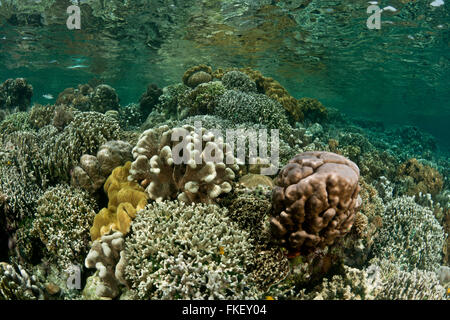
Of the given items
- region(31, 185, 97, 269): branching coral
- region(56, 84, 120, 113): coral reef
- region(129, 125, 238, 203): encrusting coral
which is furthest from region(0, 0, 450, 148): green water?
region(31, 185, 97, 269): branching coral

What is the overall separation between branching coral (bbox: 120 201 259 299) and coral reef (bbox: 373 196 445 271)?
376cm

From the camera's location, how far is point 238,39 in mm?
23672

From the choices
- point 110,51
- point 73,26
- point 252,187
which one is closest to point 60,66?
point 110,51

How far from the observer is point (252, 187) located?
4.95 meters

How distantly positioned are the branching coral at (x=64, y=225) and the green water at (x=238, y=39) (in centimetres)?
1629

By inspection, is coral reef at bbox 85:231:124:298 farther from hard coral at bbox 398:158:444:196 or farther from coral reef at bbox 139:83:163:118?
coral reef at bbox 139:83:163:118

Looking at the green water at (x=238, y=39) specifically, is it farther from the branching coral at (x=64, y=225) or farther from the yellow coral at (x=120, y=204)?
the branching coral at (x=64, y=225)

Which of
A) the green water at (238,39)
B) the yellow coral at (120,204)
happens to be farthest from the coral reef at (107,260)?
the green water at (238,39)

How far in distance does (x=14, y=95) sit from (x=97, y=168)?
14522 millimetres

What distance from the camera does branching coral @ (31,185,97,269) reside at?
4344 millimetres

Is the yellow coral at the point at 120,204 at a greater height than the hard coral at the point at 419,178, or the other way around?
the yellow coral at the point at 120,204

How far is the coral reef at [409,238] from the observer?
5461 millimetres

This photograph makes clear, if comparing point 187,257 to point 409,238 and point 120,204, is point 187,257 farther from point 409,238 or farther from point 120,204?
point 409,238
